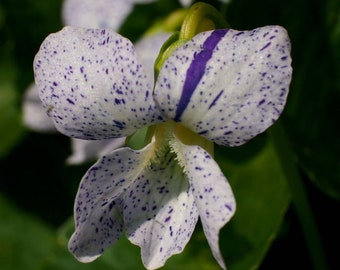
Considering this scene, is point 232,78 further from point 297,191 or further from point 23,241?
point 23,241

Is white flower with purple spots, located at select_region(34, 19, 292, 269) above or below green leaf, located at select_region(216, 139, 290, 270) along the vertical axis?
above

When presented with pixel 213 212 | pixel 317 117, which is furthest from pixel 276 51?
pixel 317 117

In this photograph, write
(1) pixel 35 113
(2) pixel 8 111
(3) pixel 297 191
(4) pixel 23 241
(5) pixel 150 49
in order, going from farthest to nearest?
1. (2) pixel 8 111
2. (4) pixel 23 241
3. (1) pixel 35 113
4. (5) pixel 150 49
5. (3) pixel 297 191

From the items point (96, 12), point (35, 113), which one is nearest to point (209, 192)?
point (96, 12)

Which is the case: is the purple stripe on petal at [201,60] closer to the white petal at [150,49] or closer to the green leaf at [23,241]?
the white petal at [150,49]

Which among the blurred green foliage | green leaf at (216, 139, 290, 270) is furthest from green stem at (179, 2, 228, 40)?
green leaf at (216, 139, 290, 270)

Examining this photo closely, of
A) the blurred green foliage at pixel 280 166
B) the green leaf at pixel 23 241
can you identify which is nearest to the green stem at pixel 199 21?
the blurred green foliage at pixel 280 166

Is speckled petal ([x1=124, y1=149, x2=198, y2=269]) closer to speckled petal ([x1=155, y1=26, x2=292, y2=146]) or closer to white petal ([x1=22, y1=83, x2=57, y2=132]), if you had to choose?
speckled petal ([x1=155, y1=26, x2=292, y2=146])
